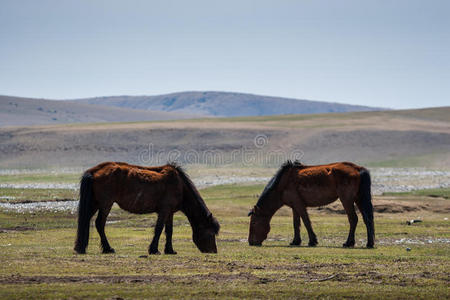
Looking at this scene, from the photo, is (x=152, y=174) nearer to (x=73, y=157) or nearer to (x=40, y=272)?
(x=40, y=272)

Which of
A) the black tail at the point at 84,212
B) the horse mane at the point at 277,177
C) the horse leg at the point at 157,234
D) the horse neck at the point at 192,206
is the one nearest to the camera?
the black tail at the point at 84,212

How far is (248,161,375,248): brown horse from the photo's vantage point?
19.3 metres

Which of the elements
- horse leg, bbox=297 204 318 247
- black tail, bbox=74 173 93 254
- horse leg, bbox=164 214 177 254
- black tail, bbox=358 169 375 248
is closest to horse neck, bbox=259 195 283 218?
horse leg, bbox=297 204 318 247

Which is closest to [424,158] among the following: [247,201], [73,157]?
[73,157]

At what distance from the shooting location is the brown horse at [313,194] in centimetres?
1933

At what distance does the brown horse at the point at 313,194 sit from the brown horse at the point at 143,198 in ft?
10.2

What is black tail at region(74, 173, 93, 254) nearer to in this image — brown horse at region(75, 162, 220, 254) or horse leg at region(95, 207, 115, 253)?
brown horse at region(75, 162, 220, 254)

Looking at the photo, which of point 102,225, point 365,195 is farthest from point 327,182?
point 102,225

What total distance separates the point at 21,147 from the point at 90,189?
280 feet

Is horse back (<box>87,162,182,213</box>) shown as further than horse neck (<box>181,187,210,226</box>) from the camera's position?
No

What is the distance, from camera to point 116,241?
2014cm

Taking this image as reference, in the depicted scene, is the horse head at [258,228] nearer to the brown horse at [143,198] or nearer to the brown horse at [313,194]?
the brown horse at [313,194]

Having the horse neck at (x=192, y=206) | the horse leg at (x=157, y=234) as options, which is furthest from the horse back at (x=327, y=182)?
the horse leg at (x=157, y=234)

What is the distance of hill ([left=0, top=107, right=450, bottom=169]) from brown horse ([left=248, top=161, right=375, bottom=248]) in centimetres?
5815
